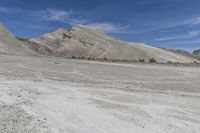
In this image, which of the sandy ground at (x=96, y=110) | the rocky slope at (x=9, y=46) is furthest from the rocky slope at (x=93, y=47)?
the sandy ground at (x=96, y=110)

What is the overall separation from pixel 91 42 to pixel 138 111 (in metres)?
51.9

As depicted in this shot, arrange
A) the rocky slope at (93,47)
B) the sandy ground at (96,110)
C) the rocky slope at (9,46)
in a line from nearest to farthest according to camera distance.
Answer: the sandy ground at (96,110), the rocky slope at (9,46), the rocky slope at (93,47)

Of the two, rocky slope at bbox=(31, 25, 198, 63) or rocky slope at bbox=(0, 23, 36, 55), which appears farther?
rocky slope at bbox=(31, 25, 198, 63)

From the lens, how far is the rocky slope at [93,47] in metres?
52.5

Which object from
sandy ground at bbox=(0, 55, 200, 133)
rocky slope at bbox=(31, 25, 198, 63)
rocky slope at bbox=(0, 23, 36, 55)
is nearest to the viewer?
sandy ground at bbox=(0, 55, 200, 133)

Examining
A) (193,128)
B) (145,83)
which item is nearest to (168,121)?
(193,128)

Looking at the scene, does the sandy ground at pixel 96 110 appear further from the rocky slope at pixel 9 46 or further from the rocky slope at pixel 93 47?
the rocky slope at pixel 93 47

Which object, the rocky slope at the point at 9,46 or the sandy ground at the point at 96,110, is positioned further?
the rocky slope at the point at 9,46

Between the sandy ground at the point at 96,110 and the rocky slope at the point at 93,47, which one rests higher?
the rocky slope at the point at 93,47

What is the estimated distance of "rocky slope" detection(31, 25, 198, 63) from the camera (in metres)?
52.5

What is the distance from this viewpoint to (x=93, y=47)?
6000 cm

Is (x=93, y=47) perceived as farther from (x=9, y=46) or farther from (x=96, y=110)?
(x=96, y=110)

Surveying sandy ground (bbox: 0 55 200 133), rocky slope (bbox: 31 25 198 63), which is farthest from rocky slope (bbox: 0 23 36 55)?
sandy ground (bbox: 0 55 200 133)

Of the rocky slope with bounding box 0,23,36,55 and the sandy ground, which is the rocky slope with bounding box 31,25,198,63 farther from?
the sandy ground
